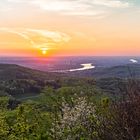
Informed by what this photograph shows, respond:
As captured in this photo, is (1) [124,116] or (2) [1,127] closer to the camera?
(1) [124,116]

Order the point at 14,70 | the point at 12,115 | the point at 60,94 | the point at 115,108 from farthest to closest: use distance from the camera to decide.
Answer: the point at 14,70 < the point at 60,94 < the point at 12,115 < the point at 115,108

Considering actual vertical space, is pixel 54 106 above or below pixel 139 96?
below

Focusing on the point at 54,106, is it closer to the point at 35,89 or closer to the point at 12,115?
the point at 12,115

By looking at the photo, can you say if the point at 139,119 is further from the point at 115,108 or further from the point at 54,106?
the point at 54,106

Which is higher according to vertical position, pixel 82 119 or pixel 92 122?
pixel 92 122

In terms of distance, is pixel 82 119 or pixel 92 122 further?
pixel 82 119

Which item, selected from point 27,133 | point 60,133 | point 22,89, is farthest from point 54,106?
point 22,89

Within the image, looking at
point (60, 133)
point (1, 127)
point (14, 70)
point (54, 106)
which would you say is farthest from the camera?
point (14, 70)

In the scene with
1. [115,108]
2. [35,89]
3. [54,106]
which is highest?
[115,108]

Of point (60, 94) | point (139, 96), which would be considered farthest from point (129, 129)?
point (60, 94)
